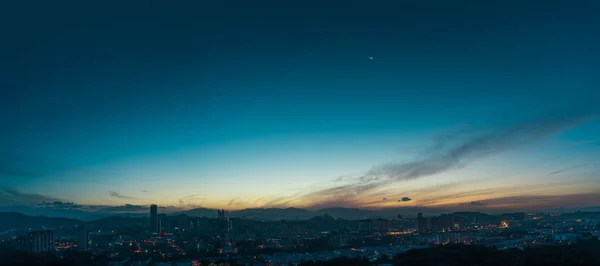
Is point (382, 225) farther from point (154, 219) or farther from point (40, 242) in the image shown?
point (40, 242)

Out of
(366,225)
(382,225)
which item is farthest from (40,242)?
(382,225)

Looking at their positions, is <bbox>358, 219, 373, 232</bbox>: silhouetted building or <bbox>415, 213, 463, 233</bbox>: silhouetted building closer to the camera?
<bbox>415, 213, 463, 233</bbox>: silhouetted building

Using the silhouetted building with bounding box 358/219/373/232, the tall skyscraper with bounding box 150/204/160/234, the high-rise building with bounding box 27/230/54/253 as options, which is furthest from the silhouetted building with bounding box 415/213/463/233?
the high-rise building with bounding box 27/230/54/253

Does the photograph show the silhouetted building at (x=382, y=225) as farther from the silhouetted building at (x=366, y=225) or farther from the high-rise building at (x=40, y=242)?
the high-rise building at (x=40, y=242)

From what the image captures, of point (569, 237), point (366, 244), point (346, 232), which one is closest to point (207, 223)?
point (346, 232)

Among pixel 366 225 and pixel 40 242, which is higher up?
pixel 40 242

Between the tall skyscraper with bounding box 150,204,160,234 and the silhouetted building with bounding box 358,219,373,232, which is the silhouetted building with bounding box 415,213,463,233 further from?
the tall skyscraper with bounding box 150,204,160,234

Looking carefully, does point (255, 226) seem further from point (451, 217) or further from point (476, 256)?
point (476, 256)

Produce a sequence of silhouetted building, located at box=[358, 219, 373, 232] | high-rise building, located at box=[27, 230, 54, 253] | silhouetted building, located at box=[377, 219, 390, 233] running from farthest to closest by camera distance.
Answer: silhouetted building, located at box=[358, 219, 373, 232] → silhouetted building, located at box=[377, 219, 390, 233] → high-rise building, located at box=[27, 230, 54, 253]
